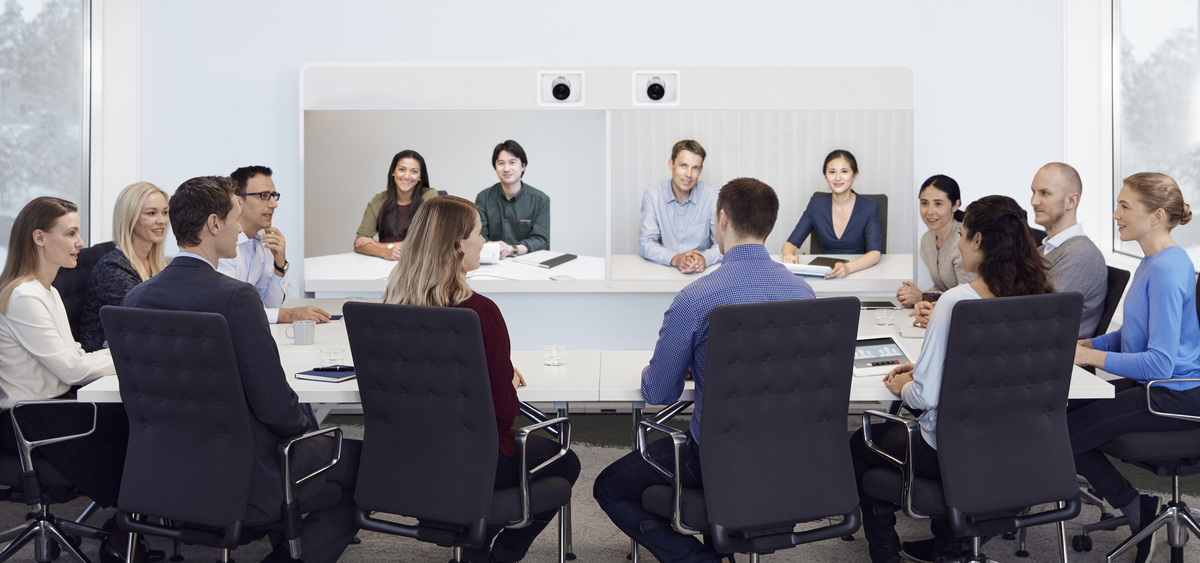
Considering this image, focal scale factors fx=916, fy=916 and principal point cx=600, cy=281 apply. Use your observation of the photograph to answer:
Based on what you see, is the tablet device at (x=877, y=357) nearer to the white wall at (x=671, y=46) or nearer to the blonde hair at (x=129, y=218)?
the white wall at (x=671, y=46)

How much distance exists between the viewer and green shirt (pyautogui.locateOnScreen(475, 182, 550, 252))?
16.8 ft

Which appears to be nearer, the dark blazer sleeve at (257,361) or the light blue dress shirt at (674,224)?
the dark blazer sleeve at (257,361)

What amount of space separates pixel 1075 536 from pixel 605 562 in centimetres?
173

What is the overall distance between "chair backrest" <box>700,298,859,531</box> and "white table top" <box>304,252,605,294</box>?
287 centimetres

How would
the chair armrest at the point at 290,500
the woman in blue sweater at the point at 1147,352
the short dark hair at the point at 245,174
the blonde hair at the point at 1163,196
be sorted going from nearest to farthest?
the chair armrest at the point at 290,500, the woman in blue sweater at the point at 1147,352, the blonde hair at the point at 1163,196, the short dark hair at the point at 245,174

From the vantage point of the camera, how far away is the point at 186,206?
2.54 meters

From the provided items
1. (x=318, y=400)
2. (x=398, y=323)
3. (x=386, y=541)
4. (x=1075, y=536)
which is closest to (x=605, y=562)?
(x=386, y=541)

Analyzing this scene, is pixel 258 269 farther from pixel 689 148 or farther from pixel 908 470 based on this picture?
pixel 908 470

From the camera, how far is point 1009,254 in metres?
2.58

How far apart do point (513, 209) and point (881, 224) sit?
2051 mm

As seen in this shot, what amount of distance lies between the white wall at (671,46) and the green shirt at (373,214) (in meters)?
0.77

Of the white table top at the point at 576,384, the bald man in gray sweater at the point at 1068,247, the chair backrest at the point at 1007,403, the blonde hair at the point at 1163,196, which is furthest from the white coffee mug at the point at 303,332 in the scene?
the blonde hair at the point at 1163,196

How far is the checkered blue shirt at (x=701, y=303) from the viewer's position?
98.3 inches

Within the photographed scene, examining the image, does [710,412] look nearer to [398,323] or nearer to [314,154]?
[398,323]
